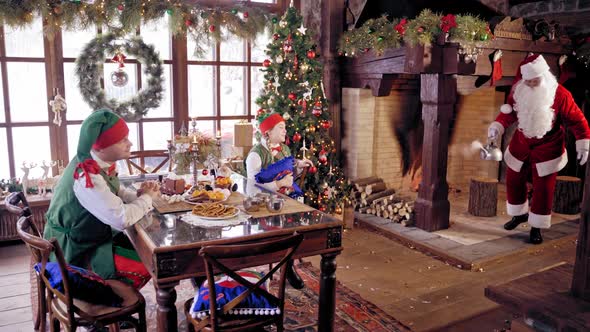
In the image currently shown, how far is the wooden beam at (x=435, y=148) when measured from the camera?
17.1ft

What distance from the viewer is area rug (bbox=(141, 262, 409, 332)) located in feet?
11.4

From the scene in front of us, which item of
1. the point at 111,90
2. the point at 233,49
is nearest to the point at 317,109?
the point at 233,49

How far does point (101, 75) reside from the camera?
5203 mm

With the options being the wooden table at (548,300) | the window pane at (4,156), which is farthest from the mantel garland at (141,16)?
the wooden table at (548,300)

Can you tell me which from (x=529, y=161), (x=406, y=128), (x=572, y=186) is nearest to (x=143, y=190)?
(x=529, y=161)

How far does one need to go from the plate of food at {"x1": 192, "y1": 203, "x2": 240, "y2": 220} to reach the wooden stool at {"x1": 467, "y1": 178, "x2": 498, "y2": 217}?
3.94 meters

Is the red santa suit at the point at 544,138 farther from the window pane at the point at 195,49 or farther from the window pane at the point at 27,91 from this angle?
the window pane at the point at 27,91

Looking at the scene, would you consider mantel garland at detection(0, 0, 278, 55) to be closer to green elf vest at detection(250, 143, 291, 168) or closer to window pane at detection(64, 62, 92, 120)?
window pane at detection(64, 62, 92, 120)

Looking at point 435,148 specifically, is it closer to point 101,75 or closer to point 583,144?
point 583,144

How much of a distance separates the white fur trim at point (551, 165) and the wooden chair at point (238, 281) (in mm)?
3591

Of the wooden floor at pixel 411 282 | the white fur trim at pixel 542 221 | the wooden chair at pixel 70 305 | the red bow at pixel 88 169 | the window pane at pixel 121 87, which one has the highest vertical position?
the window pane at pixel 121 87

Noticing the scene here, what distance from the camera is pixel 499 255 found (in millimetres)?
4797

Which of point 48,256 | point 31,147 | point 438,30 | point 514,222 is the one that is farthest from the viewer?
point 514,222

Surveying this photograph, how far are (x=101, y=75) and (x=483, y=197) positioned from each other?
14.9 feet
